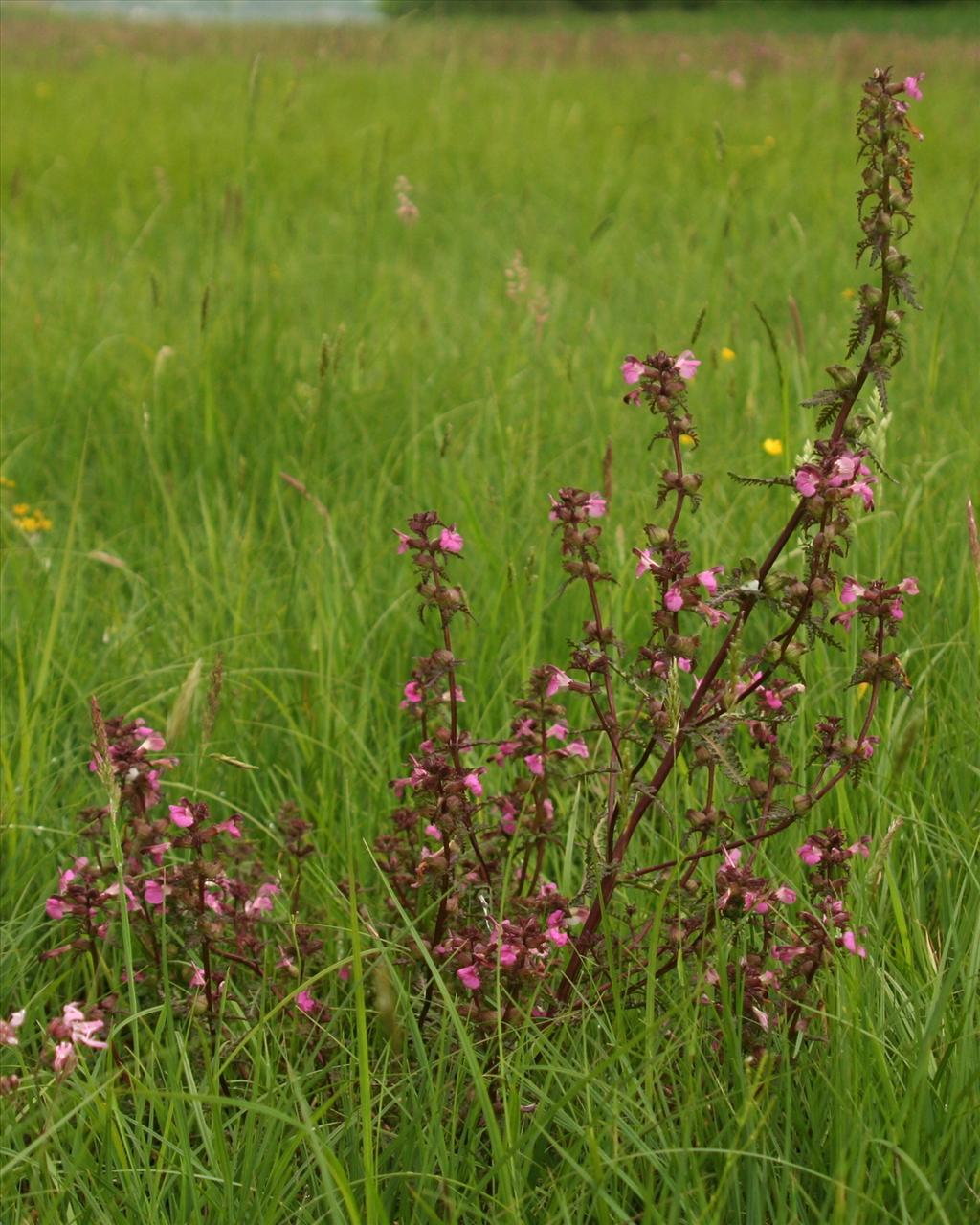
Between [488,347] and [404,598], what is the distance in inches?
67.5

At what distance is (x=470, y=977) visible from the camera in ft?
5.29

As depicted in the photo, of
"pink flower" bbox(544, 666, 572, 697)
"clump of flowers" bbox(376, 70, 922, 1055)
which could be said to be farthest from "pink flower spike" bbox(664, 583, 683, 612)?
"pink flower" bbox(544, 666, 572, 697)

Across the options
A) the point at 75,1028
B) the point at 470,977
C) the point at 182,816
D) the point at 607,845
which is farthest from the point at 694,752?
the point at 75,1028

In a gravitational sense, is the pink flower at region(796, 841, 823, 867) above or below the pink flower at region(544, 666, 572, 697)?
below

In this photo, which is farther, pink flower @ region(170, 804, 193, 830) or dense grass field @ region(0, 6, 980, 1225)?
pink flower @ region(170, 804, 193, 830)

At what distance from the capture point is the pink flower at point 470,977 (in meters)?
1.61

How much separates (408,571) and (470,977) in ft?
4.84

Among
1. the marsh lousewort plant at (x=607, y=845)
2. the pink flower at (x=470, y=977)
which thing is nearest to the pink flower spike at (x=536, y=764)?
the marsh lousewort plant at (x=607, y=845)

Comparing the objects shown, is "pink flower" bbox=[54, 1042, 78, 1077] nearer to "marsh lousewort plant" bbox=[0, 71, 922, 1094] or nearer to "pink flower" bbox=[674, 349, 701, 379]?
"marsh lousewort plant" bbox=[0, 71, 922, 1094]

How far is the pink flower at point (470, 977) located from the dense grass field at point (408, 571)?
0.28 ft

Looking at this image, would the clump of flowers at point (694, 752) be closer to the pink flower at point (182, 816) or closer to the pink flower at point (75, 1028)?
the pink flower at point (182, 816)

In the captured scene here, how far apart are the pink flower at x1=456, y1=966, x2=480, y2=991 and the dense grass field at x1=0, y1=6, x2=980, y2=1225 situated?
9 cm

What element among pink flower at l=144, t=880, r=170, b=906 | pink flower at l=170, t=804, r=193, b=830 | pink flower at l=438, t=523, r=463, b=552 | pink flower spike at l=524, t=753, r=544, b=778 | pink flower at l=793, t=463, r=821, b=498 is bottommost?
pink flower at l=144, t=880, r=170, b=906

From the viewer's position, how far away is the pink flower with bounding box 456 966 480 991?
5.27 feet
